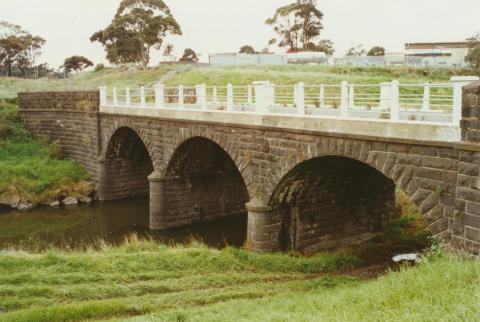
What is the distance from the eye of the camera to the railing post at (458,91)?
9.94 metres

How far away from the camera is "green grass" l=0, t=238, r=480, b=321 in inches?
293

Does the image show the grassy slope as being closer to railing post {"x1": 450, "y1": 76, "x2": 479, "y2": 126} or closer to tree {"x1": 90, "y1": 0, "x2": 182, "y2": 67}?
tree {"x1": 90, "y1": 0, "x2": 182, "y2": 67}

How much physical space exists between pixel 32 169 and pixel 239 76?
715 inches

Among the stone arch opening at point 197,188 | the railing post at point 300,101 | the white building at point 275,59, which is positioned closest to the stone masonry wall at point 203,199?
the stone arch opening at point 197,188

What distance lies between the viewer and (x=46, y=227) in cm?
2402

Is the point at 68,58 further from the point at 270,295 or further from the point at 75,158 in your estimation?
the point at 270,295

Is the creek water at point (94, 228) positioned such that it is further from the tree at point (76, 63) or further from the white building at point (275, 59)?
the tree at point (76, 63)

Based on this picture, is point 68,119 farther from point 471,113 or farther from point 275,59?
point 471,113

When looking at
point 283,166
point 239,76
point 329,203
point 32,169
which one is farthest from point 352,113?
point 239,76

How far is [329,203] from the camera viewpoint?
1770cm

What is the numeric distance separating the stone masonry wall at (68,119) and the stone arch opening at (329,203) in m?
16.2

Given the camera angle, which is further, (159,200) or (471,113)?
(159,200)

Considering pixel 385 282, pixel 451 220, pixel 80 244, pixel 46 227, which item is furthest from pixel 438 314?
pixel 46 227

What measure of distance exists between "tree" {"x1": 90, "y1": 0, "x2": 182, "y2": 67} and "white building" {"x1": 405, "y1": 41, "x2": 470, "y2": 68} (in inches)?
1059
